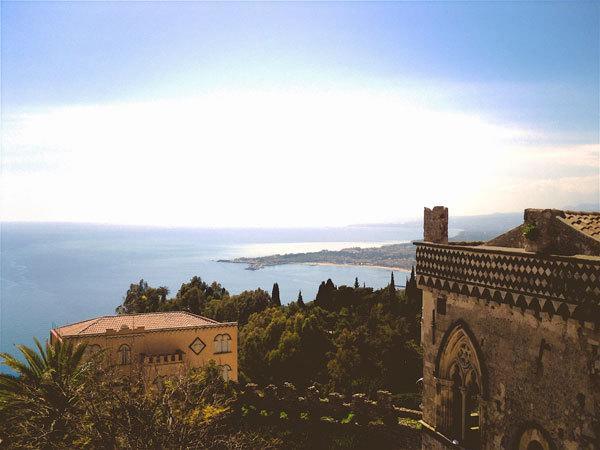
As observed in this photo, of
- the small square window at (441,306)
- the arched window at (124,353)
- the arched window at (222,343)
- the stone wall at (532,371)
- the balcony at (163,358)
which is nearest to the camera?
the stone wall at (532,371)

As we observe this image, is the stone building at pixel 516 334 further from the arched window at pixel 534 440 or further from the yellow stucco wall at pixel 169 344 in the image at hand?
the yellow stucco wall at pixel 169 344

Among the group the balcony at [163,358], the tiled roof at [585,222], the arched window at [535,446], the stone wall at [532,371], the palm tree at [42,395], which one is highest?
the tiled roof at [585,222]

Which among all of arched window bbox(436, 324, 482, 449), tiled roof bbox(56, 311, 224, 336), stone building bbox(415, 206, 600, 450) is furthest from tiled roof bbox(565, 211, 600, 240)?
tiled roof bbox(56, 311, 224, 336)

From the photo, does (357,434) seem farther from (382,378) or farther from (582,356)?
(582,356)

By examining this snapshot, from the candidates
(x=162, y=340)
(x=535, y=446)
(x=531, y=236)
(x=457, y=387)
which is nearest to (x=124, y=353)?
(x=162, y=340)

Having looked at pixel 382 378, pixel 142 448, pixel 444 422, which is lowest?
pixel 382 378

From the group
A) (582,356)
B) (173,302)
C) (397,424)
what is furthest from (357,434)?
(173,302)

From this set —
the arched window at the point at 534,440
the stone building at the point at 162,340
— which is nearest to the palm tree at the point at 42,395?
the stone building at the point at 162,340

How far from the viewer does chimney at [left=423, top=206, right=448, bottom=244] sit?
11.6 metres

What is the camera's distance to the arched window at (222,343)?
3469 cm

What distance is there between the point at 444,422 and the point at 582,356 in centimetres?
441

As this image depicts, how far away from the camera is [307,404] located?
82.9 feet

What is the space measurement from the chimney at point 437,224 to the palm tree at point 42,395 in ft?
37.8

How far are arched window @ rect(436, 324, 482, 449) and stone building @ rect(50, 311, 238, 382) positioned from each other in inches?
901
